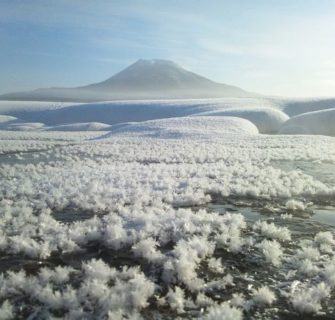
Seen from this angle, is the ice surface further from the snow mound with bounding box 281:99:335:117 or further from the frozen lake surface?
the snow mound with bounding box 281:99:335:117

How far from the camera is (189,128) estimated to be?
75.4 meters

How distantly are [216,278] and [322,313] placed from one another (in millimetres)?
2072

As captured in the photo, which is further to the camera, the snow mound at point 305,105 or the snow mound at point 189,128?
the snow mound at point 305,105

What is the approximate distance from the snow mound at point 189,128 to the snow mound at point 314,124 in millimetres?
13254

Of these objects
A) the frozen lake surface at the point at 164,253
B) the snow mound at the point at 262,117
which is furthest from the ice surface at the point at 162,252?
the snow mound at the point at 262,117

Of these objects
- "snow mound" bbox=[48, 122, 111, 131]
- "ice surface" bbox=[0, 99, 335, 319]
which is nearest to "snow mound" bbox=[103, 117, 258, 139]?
"snow mound" bbox=[48, 122, 111, 131]

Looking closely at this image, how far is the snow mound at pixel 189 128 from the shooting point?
6619 cm

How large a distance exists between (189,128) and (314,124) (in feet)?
117

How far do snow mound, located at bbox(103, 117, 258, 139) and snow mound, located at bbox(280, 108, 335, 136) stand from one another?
43.5 feet

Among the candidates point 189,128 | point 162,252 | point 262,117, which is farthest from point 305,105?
point 162,252

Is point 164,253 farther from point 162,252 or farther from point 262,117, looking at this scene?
point 262,117

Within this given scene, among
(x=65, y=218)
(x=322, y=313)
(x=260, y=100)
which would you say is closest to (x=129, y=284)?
(x=322, y=313)

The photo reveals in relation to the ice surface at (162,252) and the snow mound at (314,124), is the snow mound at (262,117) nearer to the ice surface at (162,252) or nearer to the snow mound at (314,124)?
the snow mound at (314,124)

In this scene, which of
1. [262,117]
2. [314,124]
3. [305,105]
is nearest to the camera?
[314,124]
